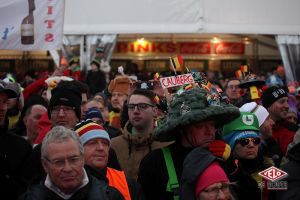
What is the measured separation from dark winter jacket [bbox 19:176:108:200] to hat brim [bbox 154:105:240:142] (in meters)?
0.81

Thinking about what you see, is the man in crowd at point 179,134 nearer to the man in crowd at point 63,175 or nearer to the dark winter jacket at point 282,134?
the man in crowd at point 63,175

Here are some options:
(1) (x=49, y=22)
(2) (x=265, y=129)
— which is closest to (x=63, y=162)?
(2) (x=265, y=129)

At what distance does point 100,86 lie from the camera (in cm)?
1334

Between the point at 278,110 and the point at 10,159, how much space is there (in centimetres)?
343

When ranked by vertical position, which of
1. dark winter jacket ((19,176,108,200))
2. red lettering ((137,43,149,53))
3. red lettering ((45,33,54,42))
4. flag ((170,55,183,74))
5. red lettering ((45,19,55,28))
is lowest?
red lettering ((137,43,149,53))

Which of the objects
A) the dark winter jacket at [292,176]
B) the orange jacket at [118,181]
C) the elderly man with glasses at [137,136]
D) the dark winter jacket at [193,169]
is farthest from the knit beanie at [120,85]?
the dark winter jacket at [193,169]

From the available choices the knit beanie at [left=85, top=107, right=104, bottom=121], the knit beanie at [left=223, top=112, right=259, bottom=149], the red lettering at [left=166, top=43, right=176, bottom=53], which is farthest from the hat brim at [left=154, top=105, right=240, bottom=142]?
the red lettering at [left=166, top=43, right=176, bottom=53]

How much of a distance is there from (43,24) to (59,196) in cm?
290

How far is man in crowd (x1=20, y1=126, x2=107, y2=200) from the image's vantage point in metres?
3.41

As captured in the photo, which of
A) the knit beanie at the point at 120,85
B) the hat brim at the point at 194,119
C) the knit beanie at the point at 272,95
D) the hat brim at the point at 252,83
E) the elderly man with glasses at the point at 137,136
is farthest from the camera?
the knit beanie at the point at 120,85

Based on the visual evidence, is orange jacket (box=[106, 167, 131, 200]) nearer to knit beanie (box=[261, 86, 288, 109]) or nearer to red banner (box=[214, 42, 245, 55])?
knit beanie (box=[261, 86, 288, 109])

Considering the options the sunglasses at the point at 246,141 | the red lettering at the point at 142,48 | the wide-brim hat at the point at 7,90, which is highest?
the wide-brim hat at the point at 7,90

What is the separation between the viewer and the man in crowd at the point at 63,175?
11.2 feet

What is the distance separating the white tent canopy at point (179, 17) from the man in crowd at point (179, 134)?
10.5 meters
